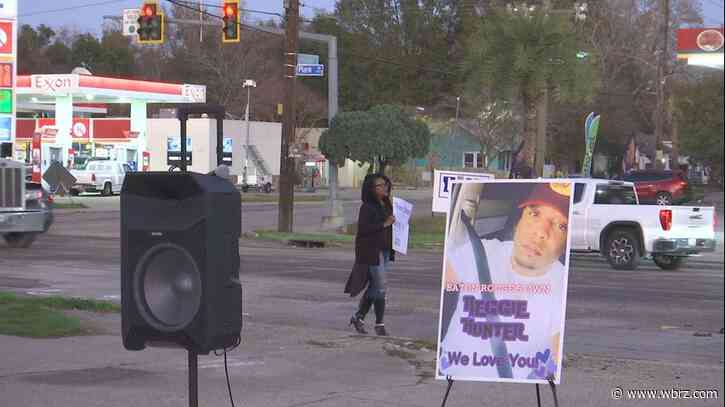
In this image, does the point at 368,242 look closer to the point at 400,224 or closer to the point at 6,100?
the point at 400,224

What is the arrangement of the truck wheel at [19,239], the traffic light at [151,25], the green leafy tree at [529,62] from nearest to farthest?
the truck wheel at [19,239] → the traffic light at [151,25] → the green leafy tree at [529,62]

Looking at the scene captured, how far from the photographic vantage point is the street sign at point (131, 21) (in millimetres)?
26703

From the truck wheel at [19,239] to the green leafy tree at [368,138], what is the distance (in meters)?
11.5

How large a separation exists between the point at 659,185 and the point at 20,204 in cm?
2810

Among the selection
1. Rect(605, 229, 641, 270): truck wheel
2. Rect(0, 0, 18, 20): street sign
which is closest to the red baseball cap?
Rect(605, 229, 641, 270): truck wheel

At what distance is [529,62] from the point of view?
30.9 m

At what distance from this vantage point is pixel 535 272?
7.16 m

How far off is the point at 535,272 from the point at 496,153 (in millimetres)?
57397

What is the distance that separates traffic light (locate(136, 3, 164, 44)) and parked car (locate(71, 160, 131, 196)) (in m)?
29.7

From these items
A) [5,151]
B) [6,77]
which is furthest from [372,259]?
[6,77]

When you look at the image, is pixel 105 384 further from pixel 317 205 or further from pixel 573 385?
pixel 317 205

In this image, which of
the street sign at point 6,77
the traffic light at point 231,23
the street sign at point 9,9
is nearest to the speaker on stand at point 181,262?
the traffic light at point 231,23

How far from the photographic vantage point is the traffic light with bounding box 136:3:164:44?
84.4 feet

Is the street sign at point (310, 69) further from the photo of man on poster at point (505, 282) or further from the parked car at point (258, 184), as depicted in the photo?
the parked car at point (258, 184)
